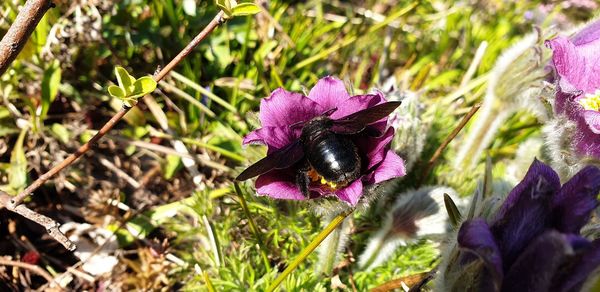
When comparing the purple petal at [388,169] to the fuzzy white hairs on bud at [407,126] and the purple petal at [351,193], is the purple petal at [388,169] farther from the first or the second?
the fuzzy white hairs on bud at [407,126]

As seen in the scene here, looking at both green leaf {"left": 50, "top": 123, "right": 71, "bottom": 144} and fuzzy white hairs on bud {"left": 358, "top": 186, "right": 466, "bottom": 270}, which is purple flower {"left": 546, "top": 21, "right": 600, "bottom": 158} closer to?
fuzzy white hairs on bud {"left": 358, "top": 186, "right": 466, "bottom": 270}

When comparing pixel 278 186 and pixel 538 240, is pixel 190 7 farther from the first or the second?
pixel 538 240

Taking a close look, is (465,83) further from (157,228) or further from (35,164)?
(35,164)

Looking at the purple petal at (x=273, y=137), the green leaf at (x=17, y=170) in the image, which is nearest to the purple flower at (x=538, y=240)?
the purple petal at (x=273, y=137)

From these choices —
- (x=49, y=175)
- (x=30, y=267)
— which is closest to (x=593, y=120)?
(x=49, y=175)

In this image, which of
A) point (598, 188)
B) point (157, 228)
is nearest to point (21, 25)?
point (157, 228)

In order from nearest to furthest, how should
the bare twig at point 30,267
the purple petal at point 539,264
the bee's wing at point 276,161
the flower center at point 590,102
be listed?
the purple petal at point 539,264 < the bee's wing at point 276,161 < the flower center at point 590,102 < the bare twig at point 30,267
